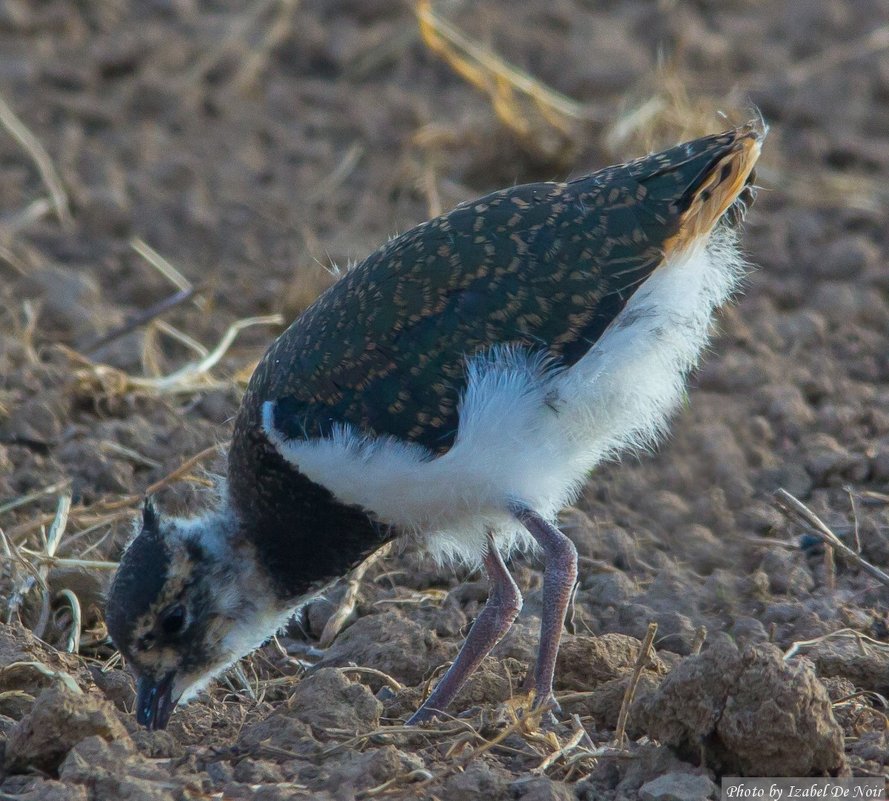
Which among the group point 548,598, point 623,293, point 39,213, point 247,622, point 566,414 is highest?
point 623,293

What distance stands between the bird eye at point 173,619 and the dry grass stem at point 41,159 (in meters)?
4.00

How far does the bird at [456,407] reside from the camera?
4.72 meters

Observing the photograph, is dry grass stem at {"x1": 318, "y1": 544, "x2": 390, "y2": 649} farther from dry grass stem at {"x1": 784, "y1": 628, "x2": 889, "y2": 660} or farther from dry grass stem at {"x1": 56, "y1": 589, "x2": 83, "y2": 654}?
dry grass stem at {"x1": 784, "y1": 628, "x2": 889, "y2": 660}

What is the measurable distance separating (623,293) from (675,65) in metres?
4.63

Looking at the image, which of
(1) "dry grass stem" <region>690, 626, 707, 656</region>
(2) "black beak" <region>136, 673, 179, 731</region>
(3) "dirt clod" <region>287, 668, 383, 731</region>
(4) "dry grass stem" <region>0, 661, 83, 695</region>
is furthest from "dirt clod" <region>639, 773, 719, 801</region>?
(4) "dry grass stem" <region>0, 661, 83, 695</region>

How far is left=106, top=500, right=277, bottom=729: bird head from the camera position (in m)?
4.78

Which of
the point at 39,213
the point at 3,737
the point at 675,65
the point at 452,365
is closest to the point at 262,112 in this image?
the point at 39,213

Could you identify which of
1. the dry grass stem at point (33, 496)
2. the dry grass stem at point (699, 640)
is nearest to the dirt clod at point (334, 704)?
the dry grass stem at point (699, 640)

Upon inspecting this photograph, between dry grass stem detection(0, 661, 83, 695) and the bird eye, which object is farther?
the bird eye

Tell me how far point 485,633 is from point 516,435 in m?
0.68

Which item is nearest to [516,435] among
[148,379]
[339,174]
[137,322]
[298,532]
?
[298,532]

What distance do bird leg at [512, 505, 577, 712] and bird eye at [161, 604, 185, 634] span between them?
1.18m

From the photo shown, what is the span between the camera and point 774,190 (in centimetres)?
851

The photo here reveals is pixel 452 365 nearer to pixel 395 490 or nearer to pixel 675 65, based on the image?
pixel 395 490
